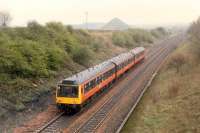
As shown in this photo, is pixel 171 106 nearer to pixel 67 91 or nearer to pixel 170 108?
pixel 170 108

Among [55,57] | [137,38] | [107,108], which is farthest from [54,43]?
[137,38]

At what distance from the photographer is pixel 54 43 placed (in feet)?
149

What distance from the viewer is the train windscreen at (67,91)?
27125mm

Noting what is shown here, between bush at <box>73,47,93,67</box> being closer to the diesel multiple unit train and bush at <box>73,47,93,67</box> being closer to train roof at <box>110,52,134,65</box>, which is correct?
train roof at <box>110,52,134,65</box>

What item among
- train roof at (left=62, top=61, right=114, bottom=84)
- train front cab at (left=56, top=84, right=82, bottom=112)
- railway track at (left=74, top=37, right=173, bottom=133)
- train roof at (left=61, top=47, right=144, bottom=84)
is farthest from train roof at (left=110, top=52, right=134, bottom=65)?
train front cab at (left=56, top=84, right=82, bottom=112)

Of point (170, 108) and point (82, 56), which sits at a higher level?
point (82, 56)

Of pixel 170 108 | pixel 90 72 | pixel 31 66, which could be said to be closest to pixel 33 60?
pixel 31 66

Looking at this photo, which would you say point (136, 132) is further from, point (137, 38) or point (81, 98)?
point (137, 38)

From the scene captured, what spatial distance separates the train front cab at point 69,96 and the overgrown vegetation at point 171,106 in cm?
456

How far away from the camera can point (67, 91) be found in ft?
89.2

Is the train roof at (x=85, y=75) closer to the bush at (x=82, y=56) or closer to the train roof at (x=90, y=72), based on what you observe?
the train roof at (x=90, y=72)

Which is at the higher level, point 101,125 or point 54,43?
point 54,43

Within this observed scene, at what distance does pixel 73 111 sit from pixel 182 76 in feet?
51.9

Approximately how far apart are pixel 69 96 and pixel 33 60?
29.2 feet
